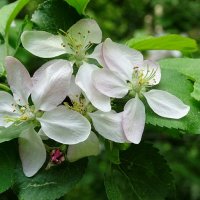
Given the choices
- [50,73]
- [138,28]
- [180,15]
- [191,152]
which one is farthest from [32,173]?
[138,28]

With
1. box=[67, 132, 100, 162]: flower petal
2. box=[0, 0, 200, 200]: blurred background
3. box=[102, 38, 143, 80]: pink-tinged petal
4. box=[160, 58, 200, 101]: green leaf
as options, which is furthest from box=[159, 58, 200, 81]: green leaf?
box=[0, 0, 200, 200]: blurred background

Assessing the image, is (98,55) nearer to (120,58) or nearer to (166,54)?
(120,58)

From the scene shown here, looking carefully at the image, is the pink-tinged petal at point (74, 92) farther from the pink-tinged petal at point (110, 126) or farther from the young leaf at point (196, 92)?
the young leaf at point (196, 92)

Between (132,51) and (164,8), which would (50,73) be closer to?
(132,51)

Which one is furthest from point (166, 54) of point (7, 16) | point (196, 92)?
point (196, 92)

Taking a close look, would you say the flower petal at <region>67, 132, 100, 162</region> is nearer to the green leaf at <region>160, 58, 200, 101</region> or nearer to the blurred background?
the green leaf at <region>160, 58, 200, 101</region>

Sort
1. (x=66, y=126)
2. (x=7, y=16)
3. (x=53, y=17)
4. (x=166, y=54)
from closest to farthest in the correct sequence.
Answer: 1. (x=66, y=126)
2. (x=53, y=17)
3. (x=7, y=16)
4. (x=166, y=54)

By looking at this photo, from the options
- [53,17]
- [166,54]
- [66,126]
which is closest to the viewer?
[66,126]
